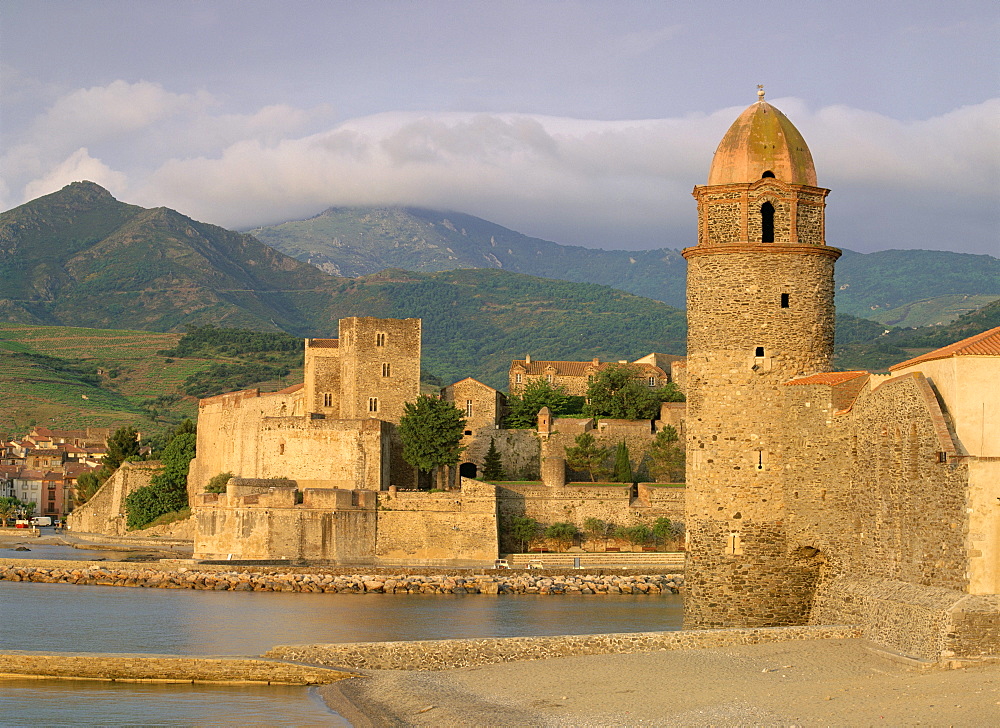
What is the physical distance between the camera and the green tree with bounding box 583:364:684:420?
56.5m

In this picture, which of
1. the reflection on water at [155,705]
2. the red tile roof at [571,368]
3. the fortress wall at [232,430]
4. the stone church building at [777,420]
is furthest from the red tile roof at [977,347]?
the red tile roof at [571,368]

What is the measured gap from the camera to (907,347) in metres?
118

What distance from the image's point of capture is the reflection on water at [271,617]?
29250 millimetres

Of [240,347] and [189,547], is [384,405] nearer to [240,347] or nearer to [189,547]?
[189,547]

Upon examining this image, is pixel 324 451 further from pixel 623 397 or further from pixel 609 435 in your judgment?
pixel 623 397

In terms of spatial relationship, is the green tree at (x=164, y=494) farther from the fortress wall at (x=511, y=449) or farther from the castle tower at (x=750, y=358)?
→ the castle tower at (x=750, y=358)

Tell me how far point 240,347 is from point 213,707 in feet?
371

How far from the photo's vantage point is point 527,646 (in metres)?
20.9

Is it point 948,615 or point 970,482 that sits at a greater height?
point 970,482

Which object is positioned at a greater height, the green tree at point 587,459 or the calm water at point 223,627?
the green tree at point 587,459

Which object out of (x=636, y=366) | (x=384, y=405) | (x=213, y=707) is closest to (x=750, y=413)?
(x=213, y=707)

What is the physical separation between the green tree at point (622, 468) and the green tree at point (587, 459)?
1.50 feet

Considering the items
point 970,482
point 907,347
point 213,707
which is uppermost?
point 907,347

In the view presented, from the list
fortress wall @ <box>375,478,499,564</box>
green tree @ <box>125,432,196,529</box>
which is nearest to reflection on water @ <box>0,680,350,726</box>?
fortress wall @ <box>375,478,499,564</box>
